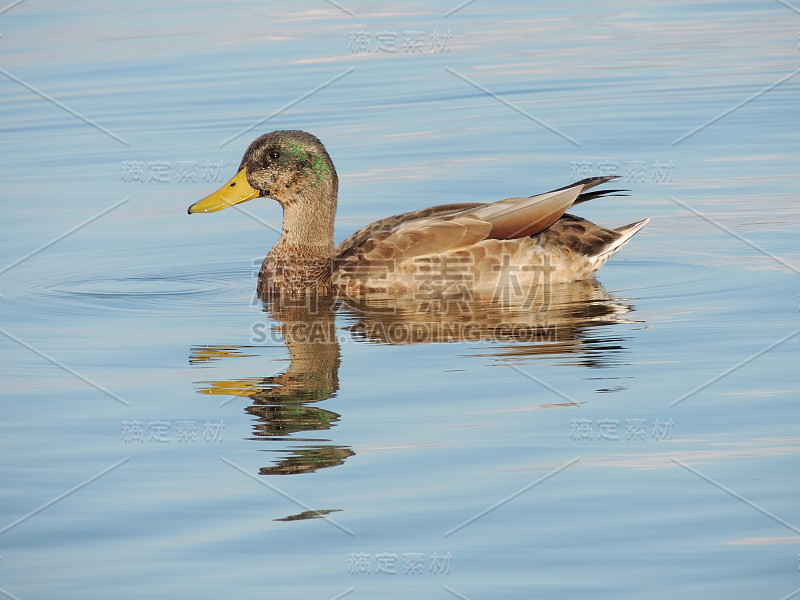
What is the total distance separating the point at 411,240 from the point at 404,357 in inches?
79.7

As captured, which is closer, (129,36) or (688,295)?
(688,295)

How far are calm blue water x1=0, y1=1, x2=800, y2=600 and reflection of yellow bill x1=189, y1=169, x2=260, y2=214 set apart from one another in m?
0.71

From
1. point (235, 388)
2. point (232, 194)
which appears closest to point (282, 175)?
point (232, 194)

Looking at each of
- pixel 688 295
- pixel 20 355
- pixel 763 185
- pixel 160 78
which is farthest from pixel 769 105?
pixel 20 355

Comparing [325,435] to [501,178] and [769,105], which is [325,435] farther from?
[769,105]

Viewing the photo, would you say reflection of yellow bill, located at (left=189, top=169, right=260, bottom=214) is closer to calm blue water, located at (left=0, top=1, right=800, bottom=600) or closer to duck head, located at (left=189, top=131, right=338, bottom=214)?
duck head, located at (left=189, top=131, right=338, bottom=214)

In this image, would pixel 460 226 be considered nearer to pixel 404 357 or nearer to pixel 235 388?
pixel 404 357

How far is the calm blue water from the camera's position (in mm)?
5855

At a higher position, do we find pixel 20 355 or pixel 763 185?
pixel 763 185

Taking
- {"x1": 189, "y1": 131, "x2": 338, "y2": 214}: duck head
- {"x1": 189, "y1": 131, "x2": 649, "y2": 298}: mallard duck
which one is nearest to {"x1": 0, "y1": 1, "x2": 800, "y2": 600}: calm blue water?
{"x1": 189, "y1": 131, "x2": 649, "y2": 298}: mallard duck

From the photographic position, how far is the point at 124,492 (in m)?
6.61

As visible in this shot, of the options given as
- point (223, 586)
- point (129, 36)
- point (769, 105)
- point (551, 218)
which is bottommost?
point (223, 586)

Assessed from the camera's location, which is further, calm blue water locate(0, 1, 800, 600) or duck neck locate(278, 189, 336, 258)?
duck neck locate(278, 189, 336, 258)

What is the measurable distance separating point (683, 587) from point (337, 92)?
13.6 m
